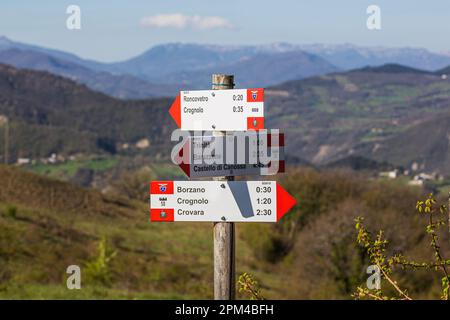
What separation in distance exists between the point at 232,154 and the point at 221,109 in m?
0.38

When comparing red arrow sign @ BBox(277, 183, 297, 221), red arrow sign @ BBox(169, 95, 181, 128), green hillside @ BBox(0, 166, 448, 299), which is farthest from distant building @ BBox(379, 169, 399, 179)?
red arrow sign @ BBox(277, 183, 297, 221)

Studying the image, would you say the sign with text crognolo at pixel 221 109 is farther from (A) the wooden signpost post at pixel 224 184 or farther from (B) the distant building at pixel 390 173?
(B) the distant building at pixel 390 173

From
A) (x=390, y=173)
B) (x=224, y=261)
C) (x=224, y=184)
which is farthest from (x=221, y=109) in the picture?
(x=390, y=173)

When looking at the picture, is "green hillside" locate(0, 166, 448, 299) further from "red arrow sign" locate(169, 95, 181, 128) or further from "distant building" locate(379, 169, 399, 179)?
"distant building" locate(379, 169, 399, 179)

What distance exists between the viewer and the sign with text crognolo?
20.3 feet

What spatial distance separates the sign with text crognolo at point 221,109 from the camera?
20.3 feet

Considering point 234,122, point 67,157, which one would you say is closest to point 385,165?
point 67,157

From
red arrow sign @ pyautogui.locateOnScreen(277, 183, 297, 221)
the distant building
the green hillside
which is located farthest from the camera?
the distant building

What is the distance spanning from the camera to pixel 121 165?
145 m

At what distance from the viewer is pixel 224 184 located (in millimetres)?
6176

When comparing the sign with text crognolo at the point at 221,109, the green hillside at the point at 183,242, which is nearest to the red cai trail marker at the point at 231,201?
the sign with text crognolo at the point at 221,109

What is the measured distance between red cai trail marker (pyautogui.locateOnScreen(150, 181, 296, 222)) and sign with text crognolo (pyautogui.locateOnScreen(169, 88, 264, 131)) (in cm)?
48
